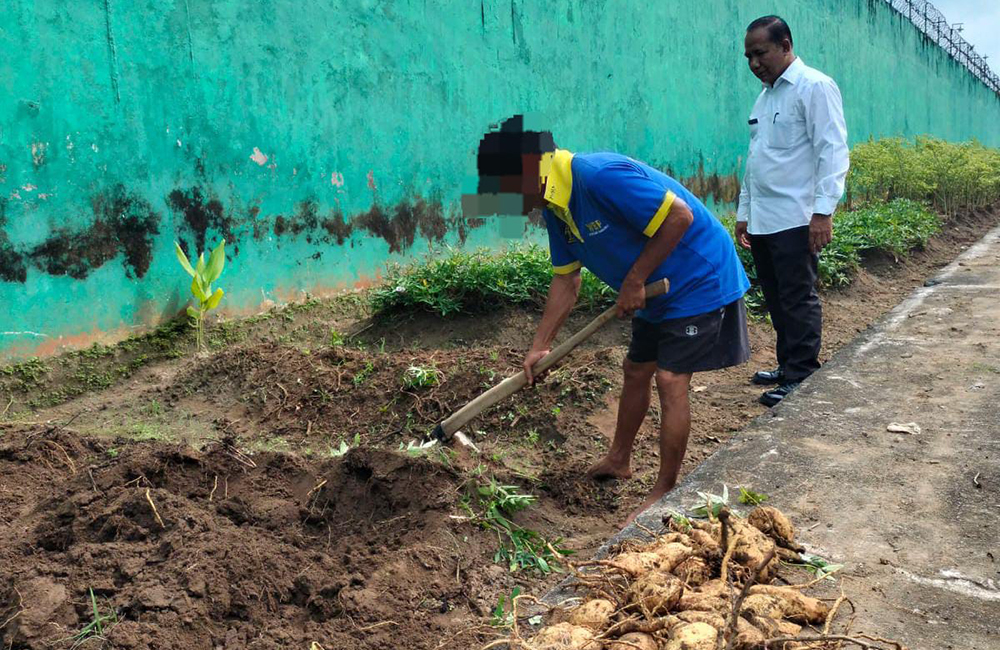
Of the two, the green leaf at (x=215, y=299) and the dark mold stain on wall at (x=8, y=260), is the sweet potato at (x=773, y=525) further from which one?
the dark mold stain on wall at (x=8, y=260)

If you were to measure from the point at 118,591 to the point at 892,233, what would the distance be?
8.90 metres

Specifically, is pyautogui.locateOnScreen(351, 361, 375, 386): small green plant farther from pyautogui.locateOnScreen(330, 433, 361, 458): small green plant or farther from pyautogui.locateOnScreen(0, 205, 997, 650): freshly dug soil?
pyautogui.locateOnScreen(330, 433, 361, 458): small green plant

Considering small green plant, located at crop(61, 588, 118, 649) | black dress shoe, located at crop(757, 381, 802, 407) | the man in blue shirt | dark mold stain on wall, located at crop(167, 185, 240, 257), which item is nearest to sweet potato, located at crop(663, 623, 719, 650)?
the man in blue shirt

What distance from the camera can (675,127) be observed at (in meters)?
10.5

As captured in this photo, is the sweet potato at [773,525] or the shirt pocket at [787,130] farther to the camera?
the shirt pocket at [787,130]

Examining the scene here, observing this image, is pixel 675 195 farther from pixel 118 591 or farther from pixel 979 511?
pixel 118 591

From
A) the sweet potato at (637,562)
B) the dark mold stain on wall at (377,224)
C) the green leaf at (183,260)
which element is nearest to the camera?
the sweet potato at (637,562)

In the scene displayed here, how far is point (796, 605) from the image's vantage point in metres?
2.07

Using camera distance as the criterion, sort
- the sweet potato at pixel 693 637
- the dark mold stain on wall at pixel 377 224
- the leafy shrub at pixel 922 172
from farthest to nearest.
Answer: 1. the leafy shrub at pixel 922 172
2. the dark mold stain on wall at pixel 377 224
3. the sweet potato at pixel 693 637

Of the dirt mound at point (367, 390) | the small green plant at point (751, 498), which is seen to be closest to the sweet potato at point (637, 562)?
the small green plant at point (751, 498)

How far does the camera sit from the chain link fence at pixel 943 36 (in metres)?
21.1

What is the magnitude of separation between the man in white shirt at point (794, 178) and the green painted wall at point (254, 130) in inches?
119

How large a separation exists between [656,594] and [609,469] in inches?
61.9

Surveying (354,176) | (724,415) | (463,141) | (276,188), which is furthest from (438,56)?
(724,415)
